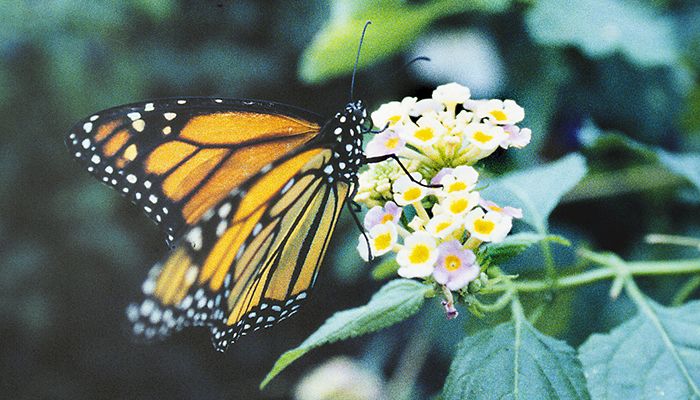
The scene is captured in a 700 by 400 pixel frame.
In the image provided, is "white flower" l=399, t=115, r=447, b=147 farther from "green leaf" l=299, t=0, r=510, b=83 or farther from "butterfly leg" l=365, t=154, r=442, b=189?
"green leaf" l=299, t=0, r=510, b=83

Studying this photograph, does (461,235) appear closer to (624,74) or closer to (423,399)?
(624,74)

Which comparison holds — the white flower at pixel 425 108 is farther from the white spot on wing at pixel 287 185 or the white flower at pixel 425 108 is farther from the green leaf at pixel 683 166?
the green leaf at pixel 683 166

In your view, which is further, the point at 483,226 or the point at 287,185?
the point at 287,185

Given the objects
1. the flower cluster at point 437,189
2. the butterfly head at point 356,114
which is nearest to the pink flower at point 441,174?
the flower cluster at point 437,189

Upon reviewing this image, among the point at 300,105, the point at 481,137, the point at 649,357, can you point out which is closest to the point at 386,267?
the point at 481,137

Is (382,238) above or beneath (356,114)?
beneath

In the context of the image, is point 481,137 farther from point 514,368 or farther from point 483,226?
point 514,368
